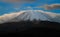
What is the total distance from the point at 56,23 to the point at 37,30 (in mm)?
200

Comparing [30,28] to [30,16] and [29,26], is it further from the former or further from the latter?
[30,16]

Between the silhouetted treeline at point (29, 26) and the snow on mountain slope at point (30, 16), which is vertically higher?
the snow on mountain slope at point (30, 16)

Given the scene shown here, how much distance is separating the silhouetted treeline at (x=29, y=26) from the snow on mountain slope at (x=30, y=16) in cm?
3

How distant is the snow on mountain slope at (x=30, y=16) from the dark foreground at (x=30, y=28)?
0.13 ft

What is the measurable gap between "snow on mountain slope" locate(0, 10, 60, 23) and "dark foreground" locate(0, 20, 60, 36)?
0.13 feet

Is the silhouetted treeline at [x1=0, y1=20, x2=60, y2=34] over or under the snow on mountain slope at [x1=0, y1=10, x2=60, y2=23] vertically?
under

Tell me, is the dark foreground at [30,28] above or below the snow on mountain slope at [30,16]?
below

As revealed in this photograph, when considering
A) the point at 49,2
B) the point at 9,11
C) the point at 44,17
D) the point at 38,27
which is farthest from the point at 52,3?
the point at 9,11

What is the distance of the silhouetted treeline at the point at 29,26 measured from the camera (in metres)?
1.70

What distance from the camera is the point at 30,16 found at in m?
1.77

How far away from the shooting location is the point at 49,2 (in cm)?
178

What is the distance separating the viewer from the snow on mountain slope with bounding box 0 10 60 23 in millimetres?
1769

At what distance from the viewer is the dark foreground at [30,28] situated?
168 cm

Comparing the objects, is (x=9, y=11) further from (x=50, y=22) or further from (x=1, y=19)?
(x=50, y=22)
